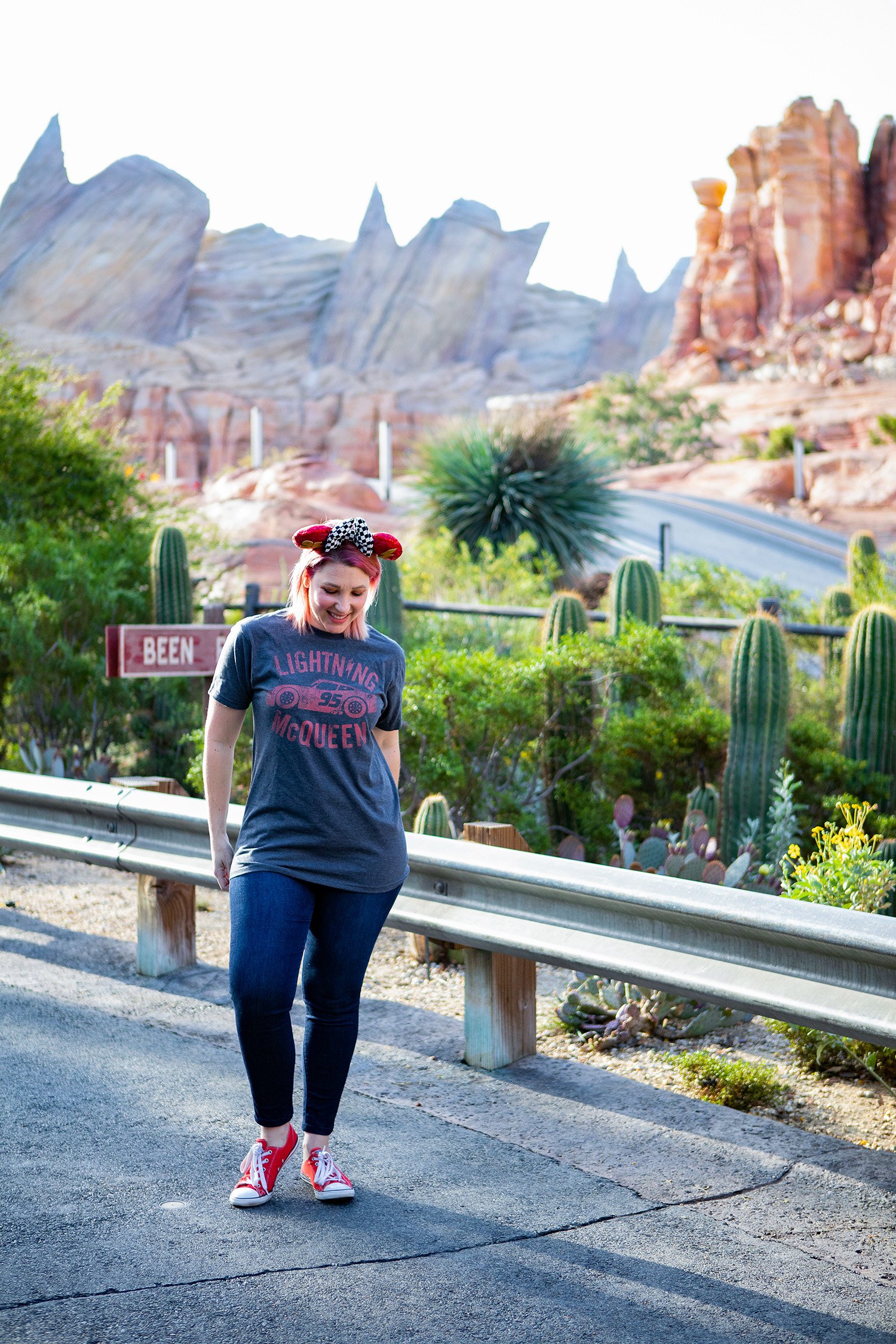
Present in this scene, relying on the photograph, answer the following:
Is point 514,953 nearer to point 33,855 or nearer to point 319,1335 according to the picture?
point 319,1335

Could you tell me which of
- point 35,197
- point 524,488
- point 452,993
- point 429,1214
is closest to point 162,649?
point 452,993

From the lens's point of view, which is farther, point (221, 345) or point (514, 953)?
point (221, 345)

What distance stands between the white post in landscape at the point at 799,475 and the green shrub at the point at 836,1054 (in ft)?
126

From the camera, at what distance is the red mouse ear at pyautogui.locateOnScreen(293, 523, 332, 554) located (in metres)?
3.16

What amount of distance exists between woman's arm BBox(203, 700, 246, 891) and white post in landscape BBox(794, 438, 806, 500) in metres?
39.6

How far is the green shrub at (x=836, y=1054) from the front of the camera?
4.08m

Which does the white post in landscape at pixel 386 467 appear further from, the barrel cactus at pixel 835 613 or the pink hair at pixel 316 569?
the pink hair at pixel 316 569

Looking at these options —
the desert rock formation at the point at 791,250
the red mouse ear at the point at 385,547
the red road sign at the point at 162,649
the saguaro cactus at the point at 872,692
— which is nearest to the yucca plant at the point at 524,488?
the saguaro cactus at the point at 872,692

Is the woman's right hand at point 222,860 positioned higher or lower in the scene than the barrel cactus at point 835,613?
lower

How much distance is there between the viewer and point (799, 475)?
40875 mm

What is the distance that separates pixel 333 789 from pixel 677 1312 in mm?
1342

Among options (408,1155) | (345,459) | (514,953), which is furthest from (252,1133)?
(345,459)

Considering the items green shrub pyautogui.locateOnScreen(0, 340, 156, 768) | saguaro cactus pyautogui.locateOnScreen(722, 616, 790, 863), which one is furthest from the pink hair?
green shrub pyautogui.locateOnScreen(0, 340, 156, 768)

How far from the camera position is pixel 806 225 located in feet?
246
